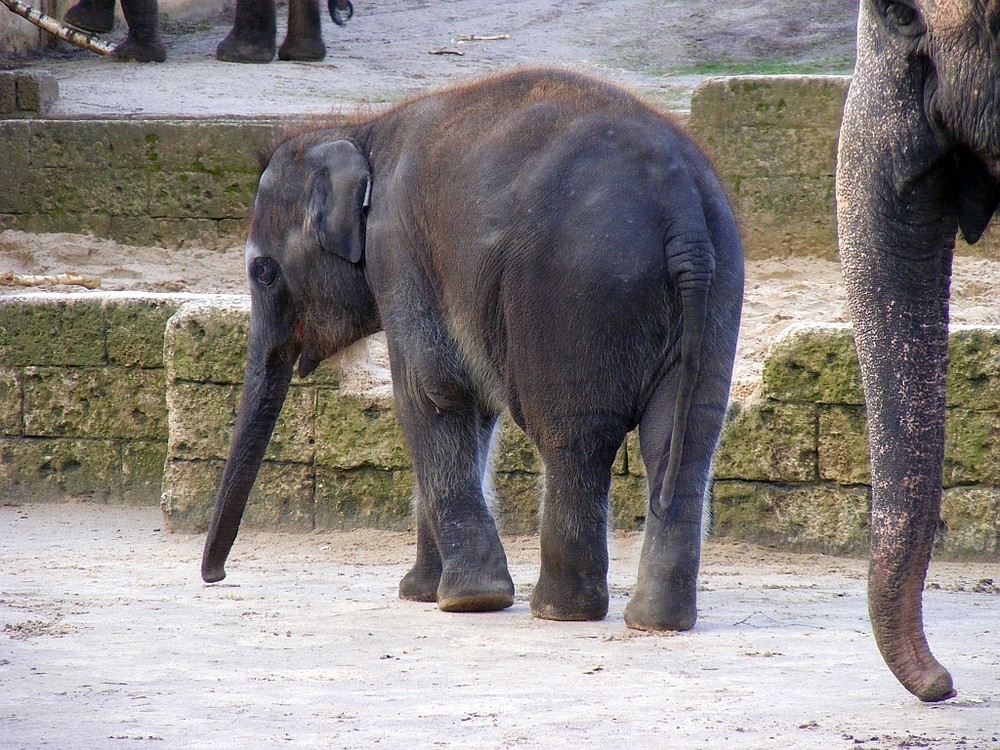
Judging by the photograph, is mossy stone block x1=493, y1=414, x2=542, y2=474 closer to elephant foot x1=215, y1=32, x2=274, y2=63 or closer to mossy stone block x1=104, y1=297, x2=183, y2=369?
mossy stone block x1=104, y1=297, x2=183, y2=369

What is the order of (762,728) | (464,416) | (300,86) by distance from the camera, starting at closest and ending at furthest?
(762,728) → (464,416) → (300,86)

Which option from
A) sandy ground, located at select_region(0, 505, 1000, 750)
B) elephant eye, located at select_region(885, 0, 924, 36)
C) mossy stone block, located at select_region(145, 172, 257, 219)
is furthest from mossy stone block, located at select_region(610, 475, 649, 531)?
mossy stone block, located at select_region(145, 172, 257, 219)

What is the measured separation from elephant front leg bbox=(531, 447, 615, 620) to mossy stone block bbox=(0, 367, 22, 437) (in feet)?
12.2

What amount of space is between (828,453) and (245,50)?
967 centimetres

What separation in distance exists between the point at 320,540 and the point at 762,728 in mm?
3379

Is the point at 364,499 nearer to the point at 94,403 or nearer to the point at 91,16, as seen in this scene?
the point at 94,403

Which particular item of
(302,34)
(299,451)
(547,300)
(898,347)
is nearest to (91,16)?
(302,34)

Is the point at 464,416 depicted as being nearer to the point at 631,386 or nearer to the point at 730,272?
the point at 631,386

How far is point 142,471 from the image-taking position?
23.7 ft

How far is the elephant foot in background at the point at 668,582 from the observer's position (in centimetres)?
447

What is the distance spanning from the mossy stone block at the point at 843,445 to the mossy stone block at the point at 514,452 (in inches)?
47.8

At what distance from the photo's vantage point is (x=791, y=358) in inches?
231

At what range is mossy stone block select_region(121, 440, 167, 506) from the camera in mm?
7203

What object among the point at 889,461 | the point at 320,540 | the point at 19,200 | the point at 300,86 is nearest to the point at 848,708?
the point at 889,461
